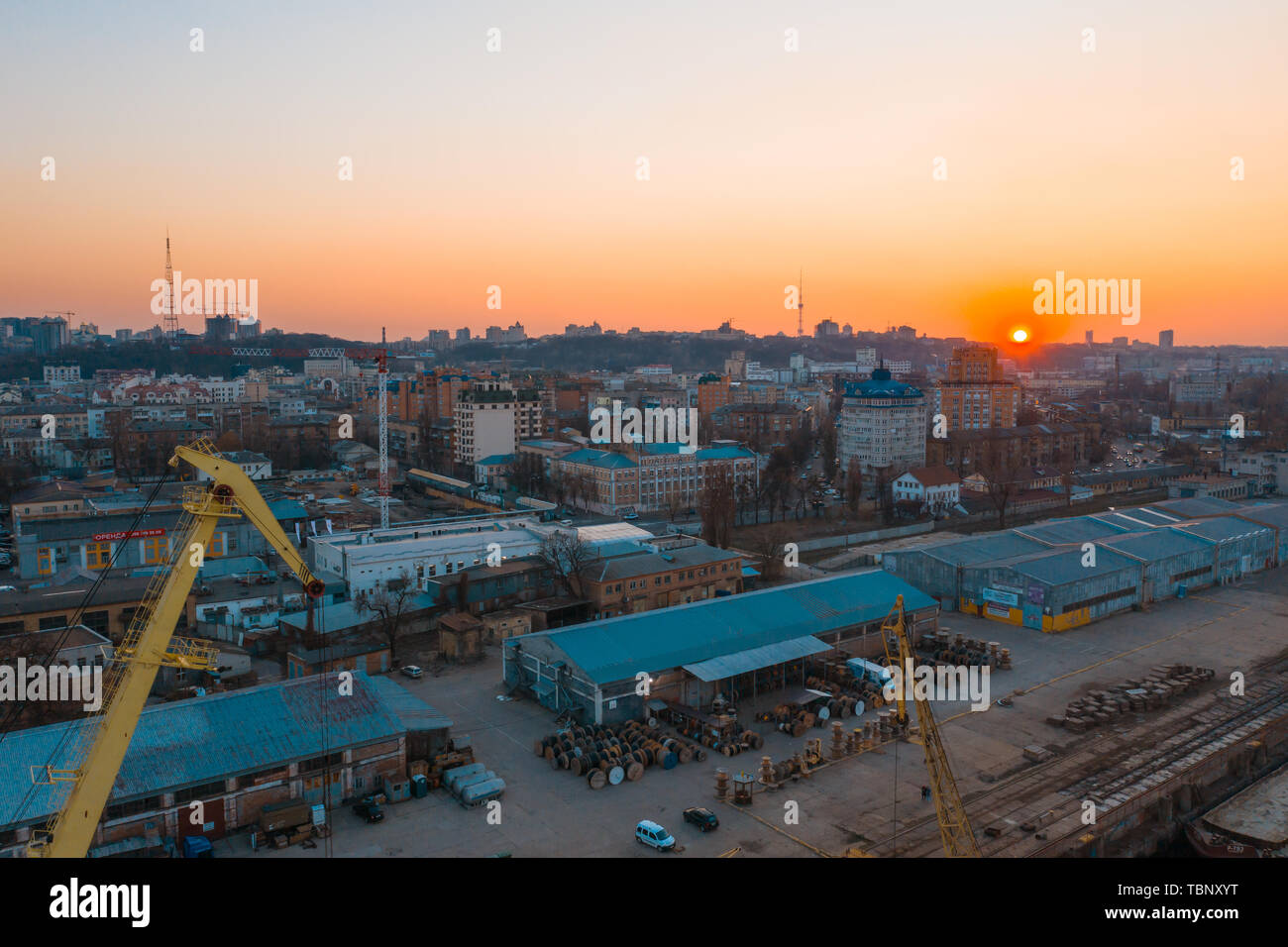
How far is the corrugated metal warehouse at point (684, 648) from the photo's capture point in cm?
1061

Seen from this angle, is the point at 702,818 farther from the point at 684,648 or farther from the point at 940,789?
the point at 684,648

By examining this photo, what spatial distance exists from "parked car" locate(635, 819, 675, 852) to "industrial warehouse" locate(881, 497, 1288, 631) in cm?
886

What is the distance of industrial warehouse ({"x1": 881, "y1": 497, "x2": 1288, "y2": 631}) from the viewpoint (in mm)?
14531

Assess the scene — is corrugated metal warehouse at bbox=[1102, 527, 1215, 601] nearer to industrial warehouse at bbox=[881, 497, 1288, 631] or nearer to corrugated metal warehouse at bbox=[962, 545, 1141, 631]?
industrial warehouse at bbox=[881, 497, 1288, 631]

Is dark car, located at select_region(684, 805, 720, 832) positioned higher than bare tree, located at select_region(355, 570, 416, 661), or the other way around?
bare tree, located at select_region(355, 570, 416, 661)

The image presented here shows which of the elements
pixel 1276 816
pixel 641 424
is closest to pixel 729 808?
pixel 1276 816

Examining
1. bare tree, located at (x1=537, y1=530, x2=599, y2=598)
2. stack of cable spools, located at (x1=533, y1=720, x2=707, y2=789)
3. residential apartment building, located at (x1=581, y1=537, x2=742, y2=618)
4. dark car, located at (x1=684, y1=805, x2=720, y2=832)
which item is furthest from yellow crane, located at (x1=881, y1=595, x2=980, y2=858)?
bare tree, located at (x1=537, y1=530, x2=599, y2=598)

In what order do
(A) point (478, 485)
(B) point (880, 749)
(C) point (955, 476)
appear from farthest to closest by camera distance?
1. (A) point (478, 485)
2. (C) point (955, 476)
3. (B) point (880, 749)

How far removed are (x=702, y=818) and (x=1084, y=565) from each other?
991cm

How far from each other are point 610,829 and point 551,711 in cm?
290

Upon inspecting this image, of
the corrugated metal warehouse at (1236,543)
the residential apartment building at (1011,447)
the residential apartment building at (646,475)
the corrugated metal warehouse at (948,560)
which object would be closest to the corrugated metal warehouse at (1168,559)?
the corrugated metal warehouse at (1236,543)
